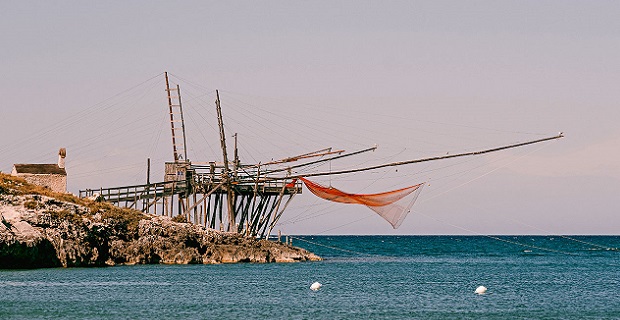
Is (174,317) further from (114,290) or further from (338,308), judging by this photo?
(114,290)

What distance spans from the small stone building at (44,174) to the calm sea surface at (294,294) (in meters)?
13.0

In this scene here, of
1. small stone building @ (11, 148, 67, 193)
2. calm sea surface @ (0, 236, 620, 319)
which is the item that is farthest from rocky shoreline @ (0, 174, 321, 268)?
small stone building @ (11, 148, 67, 193)

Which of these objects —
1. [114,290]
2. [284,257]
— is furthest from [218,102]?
[114,290]

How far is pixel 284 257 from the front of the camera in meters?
75.8

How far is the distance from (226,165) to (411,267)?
16527mm

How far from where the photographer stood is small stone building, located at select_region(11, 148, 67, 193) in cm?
7525

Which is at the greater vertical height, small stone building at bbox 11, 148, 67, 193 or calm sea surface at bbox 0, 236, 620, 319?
small stone building at bbox 11, 148, 67, 193

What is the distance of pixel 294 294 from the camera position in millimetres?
49344

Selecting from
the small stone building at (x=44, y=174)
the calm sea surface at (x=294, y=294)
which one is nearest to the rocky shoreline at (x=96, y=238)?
the calm sea surface at (x=294, y=294)

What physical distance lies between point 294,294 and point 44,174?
33.3m

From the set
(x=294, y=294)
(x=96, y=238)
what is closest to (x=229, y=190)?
(x=96, y=238)

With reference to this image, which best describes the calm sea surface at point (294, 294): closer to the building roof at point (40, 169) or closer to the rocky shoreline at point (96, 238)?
the rocky shoreline at point (96, 238)

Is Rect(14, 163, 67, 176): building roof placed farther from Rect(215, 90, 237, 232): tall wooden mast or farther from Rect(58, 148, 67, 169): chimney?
Rect(215, 90, 237, 232): tall wooden mast

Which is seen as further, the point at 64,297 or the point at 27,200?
the point at 27,200
